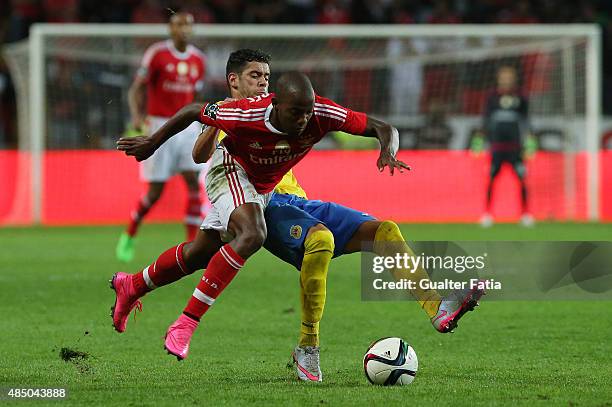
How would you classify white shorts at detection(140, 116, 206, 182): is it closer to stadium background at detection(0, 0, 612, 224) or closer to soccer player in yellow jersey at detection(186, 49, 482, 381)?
soccer player in yellow jersey at detection(186, 49, 482, 381)

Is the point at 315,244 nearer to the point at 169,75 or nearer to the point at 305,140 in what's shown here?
the point at 305,140

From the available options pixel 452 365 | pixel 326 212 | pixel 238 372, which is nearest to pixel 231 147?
pixel 326 212

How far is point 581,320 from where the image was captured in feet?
23.9

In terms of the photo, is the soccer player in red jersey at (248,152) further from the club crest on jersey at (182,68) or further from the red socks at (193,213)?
the club crest on jersey at (182,68)

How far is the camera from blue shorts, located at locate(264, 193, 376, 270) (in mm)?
5309

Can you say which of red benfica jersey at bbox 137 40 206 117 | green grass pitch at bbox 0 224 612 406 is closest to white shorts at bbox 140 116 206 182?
red benfica jersey at bbox 137 40 206 117

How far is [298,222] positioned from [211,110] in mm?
662

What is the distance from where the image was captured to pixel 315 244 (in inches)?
203

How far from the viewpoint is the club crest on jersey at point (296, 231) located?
17.3ft

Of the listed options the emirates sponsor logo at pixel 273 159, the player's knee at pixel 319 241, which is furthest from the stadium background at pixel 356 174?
the player's knee at pixel 319 241

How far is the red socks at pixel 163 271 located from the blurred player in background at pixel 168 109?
16.1 feet

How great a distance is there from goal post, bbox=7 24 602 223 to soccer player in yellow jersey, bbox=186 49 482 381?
35.4ft

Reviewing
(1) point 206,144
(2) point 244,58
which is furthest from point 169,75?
(1) point 206,144

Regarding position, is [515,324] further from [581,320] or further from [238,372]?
[238,372]
